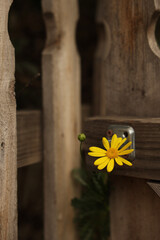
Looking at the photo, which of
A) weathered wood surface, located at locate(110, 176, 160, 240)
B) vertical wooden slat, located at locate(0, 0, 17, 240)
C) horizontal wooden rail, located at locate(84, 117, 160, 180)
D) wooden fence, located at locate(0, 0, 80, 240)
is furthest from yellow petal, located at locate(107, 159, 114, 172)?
wooden fence, located at locate(0, 0, 80, 240)

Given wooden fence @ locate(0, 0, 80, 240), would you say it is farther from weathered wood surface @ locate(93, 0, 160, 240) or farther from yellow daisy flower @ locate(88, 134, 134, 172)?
yellow daisy flower @ locate(88, 134, 134, 172)

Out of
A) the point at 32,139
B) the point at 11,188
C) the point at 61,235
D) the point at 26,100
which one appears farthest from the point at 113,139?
the point at 26,100

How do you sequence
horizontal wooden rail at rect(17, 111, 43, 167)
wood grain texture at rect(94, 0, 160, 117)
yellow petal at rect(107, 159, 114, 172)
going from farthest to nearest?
horizontal wooden rail at rect(17, 111, 43, 167), wood grain texture at rect(94, 0, 160, 117), yellow petal at rect(107, 159, 114, 172)

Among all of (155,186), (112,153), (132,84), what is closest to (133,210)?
(155,186)

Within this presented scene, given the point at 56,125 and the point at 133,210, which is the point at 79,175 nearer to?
the point at 56,125

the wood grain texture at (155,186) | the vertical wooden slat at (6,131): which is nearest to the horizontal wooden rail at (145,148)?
the wood grain texture at (155,186)

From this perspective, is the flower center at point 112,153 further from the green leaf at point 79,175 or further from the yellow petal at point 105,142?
the green leaf at point 79,175
